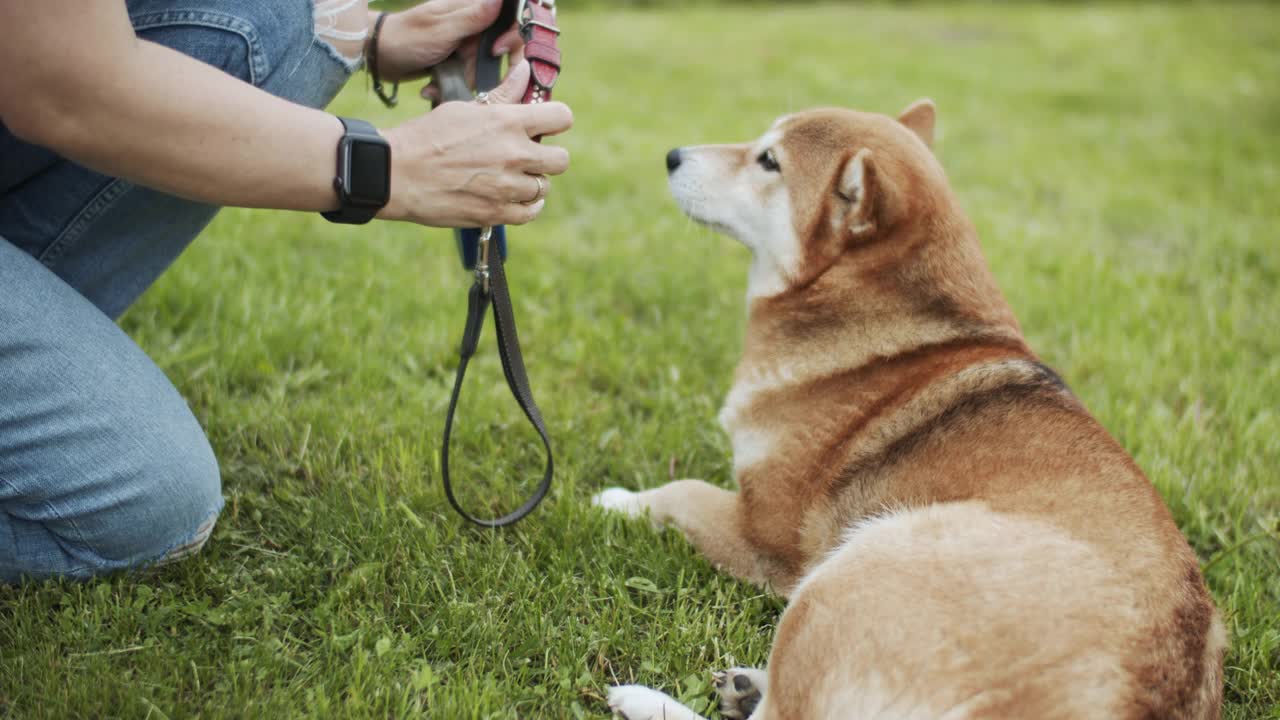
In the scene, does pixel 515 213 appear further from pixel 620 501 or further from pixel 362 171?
pixel 620 501

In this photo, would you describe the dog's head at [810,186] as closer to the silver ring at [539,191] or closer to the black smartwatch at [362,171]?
the silver ring at [539,191]

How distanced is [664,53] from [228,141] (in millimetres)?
7655

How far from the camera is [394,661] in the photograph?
198 cm

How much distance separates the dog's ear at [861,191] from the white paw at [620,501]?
0.92m

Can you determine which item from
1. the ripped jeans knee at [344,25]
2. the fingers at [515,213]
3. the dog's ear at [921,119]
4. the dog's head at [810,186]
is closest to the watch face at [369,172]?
the fingers at [515,213]

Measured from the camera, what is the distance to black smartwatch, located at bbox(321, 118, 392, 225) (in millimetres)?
1759

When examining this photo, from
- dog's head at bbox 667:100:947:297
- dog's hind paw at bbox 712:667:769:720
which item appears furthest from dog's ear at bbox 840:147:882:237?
dog's hind paw at bbox 712:667:769:720

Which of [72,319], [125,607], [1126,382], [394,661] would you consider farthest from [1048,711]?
[1126,382]

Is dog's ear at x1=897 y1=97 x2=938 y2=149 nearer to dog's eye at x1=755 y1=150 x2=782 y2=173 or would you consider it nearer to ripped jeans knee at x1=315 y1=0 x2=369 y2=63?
dog's eye at x1=755 y1=150 x2=782 y2=173

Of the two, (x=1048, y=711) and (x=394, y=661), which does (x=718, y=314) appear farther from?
(x=1048, y=711)

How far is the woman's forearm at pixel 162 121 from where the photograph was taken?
154cm

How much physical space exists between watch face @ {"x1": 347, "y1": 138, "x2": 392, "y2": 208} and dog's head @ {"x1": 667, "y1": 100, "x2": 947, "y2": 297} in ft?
3.94

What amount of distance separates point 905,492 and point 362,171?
1347 mm

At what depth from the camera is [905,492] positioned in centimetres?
214
